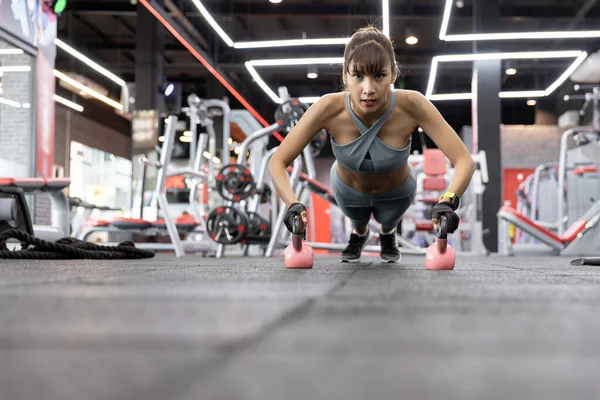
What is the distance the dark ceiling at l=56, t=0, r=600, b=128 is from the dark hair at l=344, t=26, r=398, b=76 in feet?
19.0

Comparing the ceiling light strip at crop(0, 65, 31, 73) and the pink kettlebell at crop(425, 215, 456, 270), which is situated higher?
the ceiling light strip at crop(0, 65, 31, 73)

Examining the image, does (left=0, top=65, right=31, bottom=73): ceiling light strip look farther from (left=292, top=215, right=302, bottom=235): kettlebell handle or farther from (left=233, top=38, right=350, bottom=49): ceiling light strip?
(left=292, top=215, right=302, bottom=235): kettlebell handle

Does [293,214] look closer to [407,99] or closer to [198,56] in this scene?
[407,99]

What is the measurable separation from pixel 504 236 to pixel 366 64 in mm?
4948

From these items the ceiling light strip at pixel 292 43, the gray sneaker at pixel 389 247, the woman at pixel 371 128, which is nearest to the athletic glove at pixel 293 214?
the woman at pixel 371 128

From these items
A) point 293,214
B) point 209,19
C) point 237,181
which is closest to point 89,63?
point 209,19

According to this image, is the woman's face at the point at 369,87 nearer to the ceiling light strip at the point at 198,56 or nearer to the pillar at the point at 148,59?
the ceiling light strip at the point at 198,56

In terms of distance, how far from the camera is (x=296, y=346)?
500 mm

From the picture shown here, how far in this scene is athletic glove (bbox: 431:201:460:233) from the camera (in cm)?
171

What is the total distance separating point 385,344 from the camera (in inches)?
20.2

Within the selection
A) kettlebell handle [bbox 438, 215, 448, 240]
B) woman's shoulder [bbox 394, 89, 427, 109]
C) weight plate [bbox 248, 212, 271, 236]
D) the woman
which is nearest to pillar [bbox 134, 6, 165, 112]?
weight plate [bbox 248, 212, 271, 236]

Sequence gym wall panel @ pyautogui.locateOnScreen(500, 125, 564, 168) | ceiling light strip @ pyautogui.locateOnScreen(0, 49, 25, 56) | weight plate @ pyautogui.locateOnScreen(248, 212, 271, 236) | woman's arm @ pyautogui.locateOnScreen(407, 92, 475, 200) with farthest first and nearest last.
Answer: gym wall panel @ pyautogui.locateOnScreen(500, 125, 564, 168), ceiling light strip @ pyautogui.locateOnScreen(0, 49, 25, 56), weight plate @ pyautogui.locateOnScreen(248, 212, 271, 236), woman's arm @ pyautogui.locateOnScreen(407, 92, 475, 200)

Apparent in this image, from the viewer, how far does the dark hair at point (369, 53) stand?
6.01 feet

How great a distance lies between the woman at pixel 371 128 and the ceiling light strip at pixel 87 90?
8.37 m
